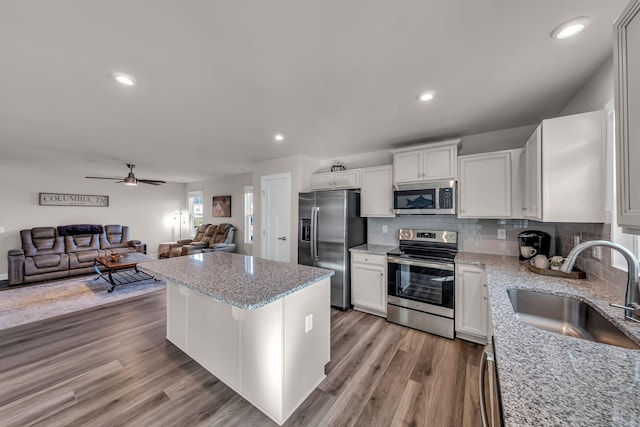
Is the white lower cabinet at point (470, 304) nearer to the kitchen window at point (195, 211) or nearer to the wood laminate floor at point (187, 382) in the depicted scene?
the wood laminate floor at point (187, 382)

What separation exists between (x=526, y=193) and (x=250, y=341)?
2.72m

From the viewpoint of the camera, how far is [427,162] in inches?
118


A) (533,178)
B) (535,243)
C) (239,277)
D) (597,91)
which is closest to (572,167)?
(533,178)

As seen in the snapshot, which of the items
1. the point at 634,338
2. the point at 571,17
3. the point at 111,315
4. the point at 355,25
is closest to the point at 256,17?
the point at 355,25

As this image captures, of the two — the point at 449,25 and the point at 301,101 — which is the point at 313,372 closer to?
the point at 301,101

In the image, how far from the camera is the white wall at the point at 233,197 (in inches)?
247

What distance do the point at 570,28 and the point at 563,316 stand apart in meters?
1.67

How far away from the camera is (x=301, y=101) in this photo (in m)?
2.22

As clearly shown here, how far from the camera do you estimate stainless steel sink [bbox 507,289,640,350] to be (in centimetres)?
125

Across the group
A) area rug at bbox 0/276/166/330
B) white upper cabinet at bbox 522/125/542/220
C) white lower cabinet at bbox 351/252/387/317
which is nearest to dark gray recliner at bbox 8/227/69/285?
area rug at bbox 0/276/166/330

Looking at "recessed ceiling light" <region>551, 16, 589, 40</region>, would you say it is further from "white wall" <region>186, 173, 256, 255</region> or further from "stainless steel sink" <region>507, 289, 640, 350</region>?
"white wall" <region>186, 173, 256, 255</region>

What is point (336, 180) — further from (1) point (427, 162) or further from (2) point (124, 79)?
(2) point (124, 79)

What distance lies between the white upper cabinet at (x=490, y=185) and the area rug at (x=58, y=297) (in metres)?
5.06

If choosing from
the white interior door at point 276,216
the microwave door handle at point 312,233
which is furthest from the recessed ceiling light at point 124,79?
the white interior door at point 276,216
